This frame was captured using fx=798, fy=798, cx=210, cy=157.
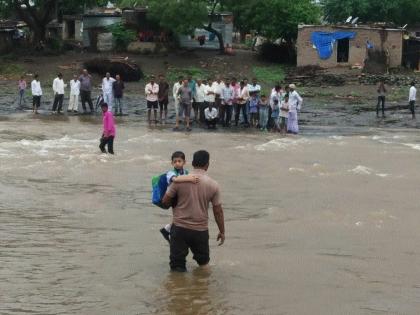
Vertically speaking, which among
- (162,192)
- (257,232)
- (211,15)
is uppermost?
(211,15)

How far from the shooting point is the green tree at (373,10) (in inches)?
2032

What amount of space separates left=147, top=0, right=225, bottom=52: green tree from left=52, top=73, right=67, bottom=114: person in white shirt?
48.6 ft

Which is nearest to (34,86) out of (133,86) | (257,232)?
(133,86)

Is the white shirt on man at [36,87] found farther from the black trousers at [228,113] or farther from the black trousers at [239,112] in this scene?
the black trousers at [239,112]

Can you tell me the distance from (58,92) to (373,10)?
101ft

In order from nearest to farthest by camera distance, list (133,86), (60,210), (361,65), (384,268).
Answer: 1. (384,268)
2. (60,210)
3. (133,86)
4. (361,65)

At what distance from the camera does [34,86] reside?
87.8 ft

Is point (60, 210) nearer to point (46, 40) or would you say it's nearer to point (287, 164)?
point (287, 164)

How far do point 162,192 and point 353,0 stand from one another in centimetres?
4637

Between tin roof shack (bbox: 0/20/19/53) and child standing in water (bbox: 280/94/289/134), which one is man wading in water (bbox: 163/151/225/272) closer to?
child standing in water (bbox: 280/94/289/134)

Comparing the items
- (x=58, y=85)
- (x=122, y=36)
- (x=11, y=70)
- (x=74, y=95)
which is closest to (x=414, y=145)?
(x=74, y=95)

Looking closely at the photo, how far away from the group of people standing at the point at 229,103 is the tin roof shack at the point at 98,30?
75.5 feet

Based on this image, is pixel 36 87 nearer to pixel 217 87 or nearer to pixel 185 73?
pixel 217 87

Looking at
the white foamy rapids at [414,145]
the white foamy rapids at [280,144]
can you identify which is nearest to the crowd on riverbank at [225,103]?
the white foamy rapids at [280,144]
